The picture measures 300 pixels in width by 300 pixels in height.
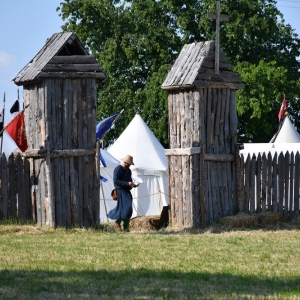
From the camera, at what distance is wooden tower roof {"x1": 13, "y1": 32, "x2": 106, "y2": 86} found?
16.3 m

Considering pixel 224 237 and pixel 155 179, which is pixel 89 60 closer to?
pixel 224 237

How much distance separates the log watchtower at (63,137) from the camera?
53.6ft

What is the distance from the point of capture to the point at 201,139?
17.6m

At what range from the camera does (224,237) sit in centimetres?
1516

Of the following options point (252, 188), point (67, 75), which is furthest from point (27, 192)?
point (252, 188)

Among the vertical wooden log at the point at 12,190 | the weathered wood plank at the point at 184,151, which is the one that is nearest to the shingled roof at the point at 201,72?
the weathered wood plank at the point at 184,151

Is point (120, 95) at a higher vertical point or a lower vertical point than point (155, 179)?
higher

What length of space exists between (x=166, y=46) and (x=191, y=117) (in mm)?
23387

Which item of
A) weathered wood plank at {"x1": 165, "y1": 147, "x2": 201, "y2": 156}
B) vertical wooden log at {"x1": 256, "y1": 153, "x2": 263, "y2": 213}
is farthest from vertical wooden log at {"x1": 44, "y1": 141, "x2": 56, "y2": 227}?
vertical wooden log at {"x1": 256, "y1": 153, "x2": 263, "y2": 213}

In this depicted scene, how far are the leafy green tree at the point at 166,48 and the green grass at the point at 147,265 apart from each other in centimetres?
2454

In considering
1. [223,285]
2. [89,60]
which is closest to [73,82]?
[89,60]

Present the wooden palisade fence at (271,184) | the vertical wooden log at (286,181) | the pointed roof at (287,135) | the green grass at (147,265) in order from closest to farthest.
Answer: the green grass at (147,265), the wooden palisade fence at (271,184), the vertical wooden log at (286,181), the pointed roof at (287,135)

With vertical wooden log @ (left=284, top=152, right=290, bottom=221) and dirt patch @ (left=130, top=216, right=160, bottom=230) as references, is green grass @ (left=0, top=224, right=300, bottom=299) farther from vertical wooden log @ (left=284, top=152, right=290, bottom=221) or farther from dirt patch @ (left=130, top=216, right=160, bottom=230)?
vertical wooden log @ (left=284, top=152, right=290, bottom=221)

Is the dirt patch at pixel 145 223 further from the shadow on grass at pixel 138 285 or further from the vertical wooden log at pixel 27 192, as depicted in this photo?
the shadow on grass at pixel 138 285
